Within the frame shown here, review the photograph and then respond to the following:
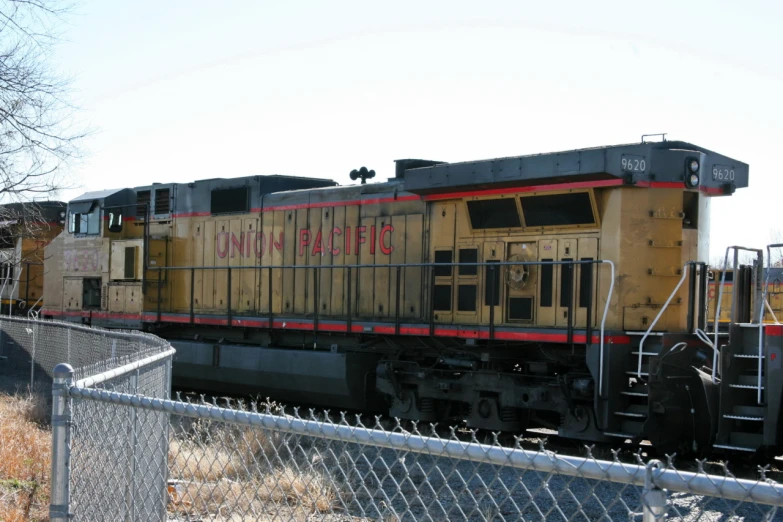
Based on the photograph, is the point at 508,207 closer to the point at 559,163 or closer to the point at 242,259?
the point at 559,163

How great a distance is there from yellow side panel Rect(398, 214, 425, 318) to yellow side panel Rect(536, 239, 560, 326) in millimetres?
1911

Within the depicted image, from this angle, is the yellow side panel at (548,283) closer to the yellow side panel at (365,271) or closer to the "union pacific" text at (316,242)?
the "union pacific" text at (316,242)

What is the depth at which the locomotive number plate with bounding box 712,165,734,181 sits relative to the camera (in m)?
A: 11.0

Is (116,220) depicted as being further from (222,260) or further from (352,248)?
(352,248)

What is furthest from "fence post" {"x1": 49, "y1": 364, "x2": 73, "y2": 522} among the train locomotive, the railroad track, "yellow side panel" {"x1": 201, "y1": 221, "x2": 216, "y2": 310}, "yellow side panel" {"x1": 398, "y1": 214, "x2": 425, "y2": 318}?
"yellow side panel" {"x1": 201, "y1": 221, "x2": 216, "y2": 310}

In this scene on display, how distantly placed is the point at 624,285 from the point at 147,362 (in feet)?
22.1

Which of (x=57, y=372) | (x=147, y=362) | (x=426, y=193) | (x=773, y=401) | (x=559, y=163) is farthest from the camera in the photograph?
(x=426, y=193)

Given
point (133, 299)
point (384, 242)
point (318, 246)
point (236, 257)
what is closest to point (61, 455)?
point (384, 242)

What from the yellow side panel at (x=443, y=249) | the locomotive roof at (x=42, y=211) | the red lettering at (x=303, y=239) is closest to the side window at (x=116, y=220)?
the locomotive roof at (x=42, y=211)

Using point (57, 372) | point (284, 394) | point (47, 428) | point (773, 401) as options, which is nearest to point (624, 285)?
point (773, 401)

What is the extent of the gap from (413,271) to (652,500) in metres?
10.1

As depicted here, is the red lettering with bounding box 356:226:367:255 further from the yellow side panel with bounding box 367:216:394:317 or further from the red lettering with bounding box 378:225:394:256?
the red lettering with bounding box 378:225:394:256

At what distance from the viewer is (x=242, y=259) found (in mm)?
15281

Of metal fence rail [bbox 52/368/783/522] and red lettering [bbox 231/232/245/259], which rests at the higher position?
red lettering [bbox 231/232/245/259]
